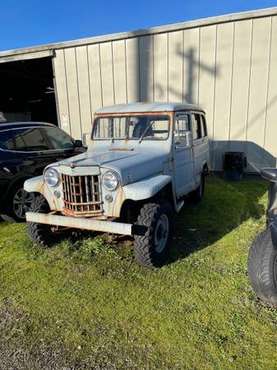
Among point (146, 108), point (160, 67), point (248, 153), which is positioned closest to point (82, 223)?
point (146, 108)

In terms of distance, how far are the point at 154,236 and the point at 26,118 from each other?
2206 centimetres

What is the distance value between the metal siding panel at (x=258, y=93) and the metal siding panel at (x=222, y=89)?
0.55 meters

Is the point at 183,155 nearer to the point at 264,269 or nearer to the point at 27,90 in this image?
the point at 264,269

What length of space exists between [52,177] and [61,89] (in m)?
7.04

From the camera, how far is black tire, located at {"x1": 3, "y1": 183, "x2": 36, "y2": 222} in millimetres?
5469

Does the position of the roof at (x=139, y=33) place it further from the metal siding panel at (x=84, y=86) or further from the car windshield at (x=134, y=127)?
the car windshield at (x=134, y=127)

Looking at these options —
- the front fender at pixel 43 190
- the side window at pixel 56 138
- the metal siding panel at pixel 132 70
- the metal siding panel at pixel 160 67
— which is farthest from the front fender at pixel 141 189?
the metal siding panel at pixel 132 70

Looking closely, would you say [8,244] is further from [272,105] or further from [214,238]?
[272,105]

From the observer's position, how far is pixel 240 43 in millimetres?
8055

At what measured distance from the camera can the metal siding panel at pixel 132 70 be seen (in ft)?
30.1

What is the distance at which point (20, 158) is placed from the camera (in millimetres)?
5543

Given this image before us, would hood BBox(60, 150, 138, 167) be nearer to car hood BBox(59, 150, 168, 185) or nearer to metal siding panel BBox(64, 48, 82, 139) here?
car hood BBox(59, 150, 168, 185)

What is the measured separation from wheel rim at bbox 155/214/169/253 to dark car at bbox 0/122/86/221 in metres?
2.60

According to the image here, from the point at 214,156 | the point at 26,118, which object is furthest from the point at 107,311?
the point at 26,118
